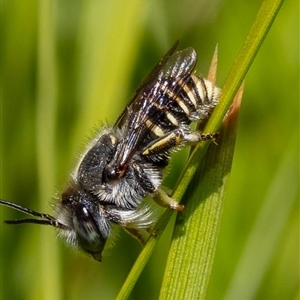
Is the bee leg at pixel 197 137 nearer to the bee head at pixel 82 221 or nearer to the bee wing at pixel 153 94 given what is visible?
the bee wing at pixel 153 94

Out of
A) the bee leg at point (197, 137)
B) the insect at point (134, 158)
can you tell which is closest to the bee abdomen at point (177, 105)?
the insect at point (134, 158)

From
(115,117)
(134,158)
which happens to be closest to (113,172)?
(134,158)

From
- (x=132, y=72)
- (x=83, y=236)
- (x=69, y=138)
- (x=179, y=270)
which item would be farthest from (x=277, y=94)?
(x=179, y=270)

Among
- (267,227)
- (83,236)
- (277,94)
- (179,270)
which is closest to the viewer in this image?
(179,270)

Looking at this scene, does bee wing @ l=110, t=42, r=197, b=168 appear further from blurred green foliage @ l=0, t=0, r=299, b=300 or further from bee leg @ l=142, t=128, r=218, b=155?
blurred green foliage @ l=0, t=0, r=299, b=300

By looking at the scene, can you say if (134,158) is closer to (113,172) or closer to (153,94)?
(113,172)

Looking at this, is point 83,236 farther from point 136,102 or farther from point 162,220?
point 136,102

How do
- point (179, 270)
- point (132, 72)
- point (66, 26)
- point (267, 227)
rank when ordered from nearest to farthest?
1. point (179, 270)
2. point (267, 227)
3. point (132, 72)
4. point (66, 26)
